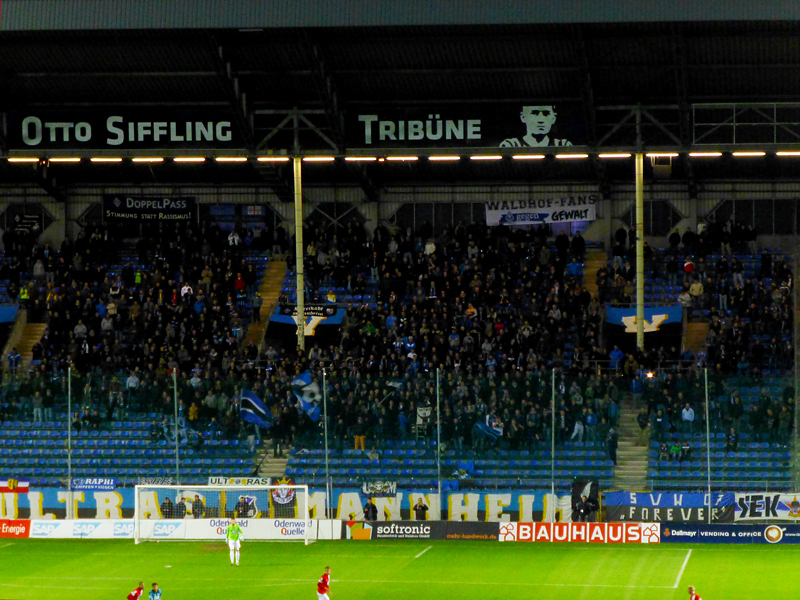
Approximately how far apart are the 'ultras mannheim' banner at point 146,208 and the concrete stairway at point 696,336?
22.5m

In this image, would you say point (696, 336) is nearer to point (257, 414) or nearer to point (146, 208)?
point (257, 414)

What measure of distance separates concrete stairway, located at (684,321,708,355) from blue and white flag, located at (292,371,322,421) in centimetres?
1569

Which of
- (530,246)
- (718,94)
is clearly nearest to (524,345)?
(530,246)

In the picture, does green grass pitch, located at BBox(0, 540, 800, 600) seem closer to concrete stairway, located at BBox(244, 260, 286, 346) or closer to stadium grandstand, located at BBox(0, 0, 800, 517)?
stadium grandstand, located at BBox(0, 0, 800, 517)

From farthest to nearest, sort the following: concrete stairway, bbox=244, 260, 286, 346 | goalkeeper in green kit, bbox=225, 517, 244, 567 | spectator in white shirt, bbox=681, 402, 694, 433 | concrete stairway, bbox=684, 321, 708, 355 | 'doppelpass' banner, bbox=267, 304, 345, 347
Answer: concrete stairway, bbox=244, 260, 286, 346 → 'doppelpass' banner, bbox=267, 304, 345, 347 → concrete stairway, bbox=684, 321, 708, 355 → spectator in white shirt, bbox=681, 402, 694, 433 → goalkeeper in green kit, bbox=225, 517, 244, 567

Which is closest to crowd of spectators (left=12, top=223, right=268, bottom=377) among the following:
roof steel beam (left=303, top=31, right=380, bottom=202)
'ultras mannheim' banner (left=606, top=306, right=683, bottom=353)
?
roof steel beam (left=303, top=31, right=380, bottom=202)

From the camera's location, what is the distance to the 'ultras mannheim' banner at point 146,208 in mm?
53344

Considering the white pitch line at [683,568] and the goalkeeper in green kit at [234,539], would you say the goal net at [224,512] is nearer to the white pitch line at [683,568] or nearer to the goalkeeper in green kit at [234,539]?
the goalkeeper in green kit at [234,539]

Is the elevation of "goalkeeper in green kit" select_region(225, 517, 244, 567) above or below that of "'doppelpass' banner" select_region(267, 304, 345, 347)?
below

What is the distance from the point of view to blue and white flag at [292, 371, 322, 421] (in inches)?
1511

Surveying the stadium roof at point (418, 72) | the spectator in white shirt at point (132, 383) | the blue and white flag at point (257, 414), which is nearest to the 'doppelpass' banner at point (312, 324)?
the stadium roof at point (418, 72)

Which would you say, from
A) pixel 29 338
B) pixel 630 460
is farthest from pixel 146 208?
pixel 630 460

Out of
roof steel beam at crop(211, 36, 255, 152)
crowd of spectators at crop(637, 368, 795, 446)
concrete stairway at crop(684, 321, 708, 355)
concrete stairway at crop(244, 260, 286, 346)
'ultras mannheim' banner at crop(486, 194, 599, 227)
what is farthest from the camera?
'ultras mannheim' banner at crop(486, 194, 599, 227)

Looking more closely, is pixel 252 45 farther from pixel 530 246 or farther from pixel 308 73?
pixel 530 246
